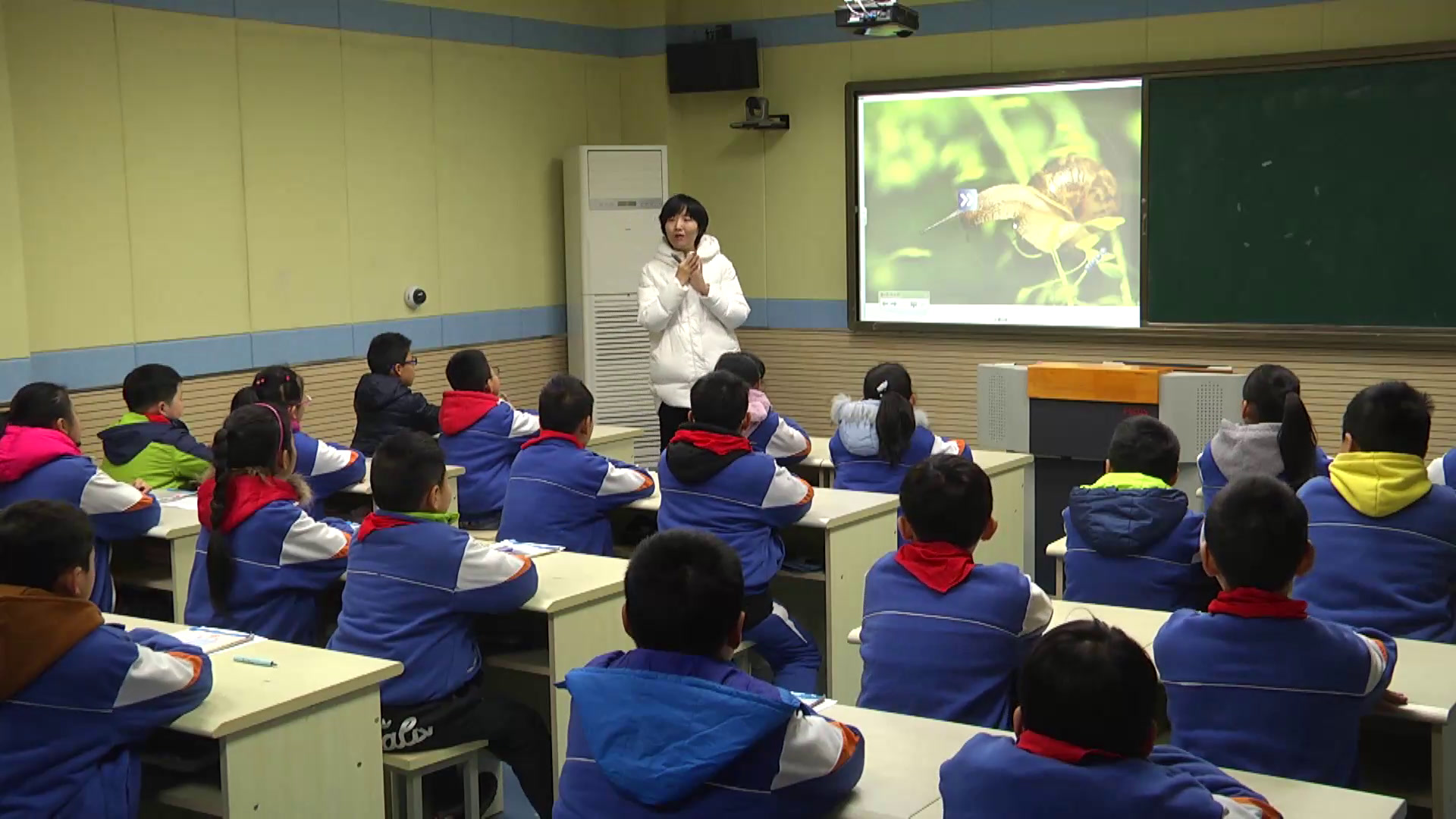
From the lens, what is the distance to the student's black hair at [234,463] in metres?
3.52

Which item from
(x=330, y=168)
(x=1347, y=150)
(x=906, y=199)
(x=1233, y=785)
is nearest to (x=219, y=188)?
(x=330, y=168)

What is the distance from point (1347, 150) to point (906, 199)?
2.24 meters

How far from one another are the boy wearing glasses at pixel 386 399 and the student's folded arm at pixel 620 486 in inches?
67.6

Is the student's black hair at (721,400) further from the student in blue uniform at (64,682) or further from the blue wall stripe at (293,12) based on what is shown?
the blue wall stripe at (293,12)

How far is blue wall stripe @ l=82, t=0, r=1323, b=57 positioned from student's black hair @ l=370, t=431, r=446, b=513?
3615mm

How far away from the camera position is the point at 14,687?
247 cm

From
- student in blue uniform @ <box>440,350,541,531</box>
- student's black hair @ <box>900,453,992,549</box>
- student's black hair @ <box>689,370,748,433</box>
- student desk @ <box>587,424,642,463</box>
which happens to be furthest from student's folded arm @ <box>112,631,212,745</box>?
student desk @ <box>587,424,642,463</box>

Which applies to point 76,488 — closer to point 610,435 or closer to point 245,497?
point 245,497

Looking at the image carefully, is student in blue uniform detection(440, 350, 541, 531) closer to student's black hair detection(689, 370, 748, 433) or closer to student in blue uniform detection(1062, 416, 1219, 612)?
student's black hair detection(689, 370, 748, 433)

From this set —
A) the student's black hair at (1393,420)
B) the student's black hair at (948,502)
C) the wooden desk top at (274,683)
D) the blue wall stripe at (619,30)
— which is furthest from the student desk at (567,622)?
the blue wall stripe at (619,30)

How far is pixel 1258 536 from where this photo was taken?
2.46m

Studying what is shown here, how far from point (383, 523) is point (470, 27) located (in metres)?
4.96

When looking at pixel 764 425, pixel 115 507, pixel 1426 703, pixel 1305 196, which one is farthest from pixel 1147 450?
pixel 1305 196

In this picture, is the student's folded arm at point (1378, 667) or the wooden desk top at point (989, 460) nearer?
the student's folded arm at point (1378, 667)
